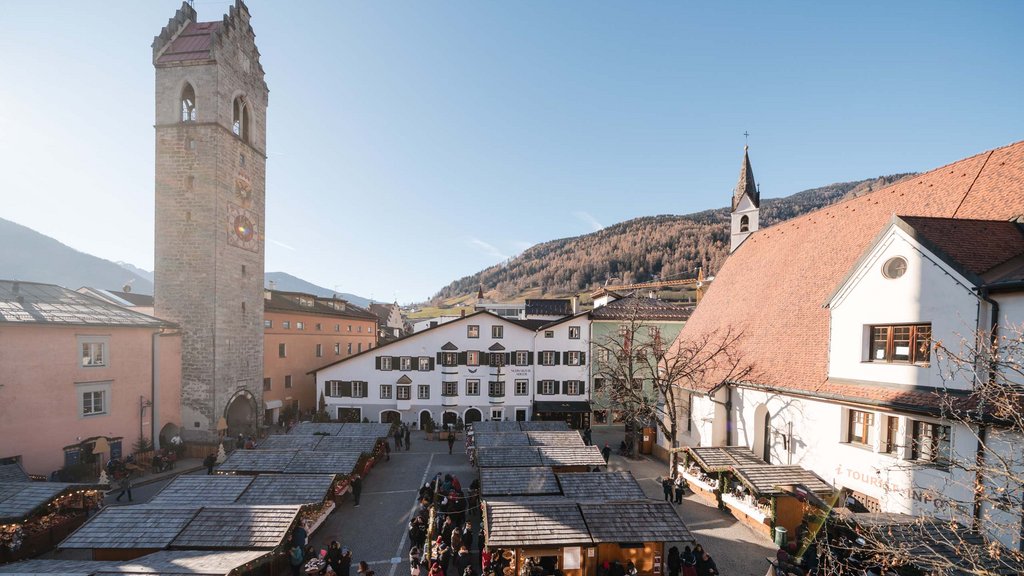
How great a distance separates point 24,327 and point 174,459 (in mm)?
9995

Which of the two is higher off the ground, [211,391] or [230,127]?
[230,127]

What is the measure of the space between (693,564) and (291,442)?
19225 millimetres

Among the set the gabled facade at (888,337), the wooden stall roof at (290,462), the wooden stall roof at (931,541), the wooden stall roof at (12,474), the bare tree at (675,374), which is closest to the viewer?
the wooden stall roof at (931,541)

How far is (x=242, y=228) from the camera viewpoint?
31672 mm

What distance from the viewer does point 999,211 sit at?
15.6 metres

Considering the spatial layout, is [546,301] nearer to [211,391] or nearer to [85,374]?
[211,391]

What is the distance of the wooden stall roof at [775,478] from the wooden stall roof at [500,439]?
9667mm

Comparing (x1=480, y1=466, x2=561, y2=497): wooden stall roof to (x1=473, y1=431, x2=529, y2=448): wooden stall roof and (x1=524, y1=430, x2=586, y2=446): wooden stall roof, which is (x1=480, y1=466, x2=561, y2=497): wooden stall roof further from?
(x1=524, y1=430, x2=586, y2=446): wooden stall roof

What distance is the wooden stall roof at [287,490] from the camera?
16.0m

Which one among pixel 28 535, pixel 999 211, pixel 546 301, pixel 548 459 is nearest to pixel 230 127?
pixel 28 535

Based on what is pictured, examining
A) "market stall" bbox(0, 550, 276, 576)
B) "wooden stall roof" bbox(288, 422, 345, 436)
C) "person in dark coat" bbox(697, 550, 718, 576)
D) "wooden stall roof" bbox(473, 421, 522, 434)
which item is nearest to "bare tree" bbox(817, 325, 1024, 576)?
"person in dark coat" bbox(697, 550, 718, 576)

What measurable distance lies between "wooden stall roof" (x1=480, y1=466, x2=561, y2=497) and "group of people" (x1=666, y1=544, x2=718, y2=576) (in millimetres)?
4348

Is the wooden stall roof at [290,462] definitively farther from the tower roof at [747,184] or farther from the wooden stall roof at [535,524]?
the tower roof at [747,184]

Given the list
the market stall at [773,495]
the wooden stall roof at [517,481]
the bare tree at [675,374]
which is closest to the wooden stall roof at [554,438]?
the bare tree at [675,374]
